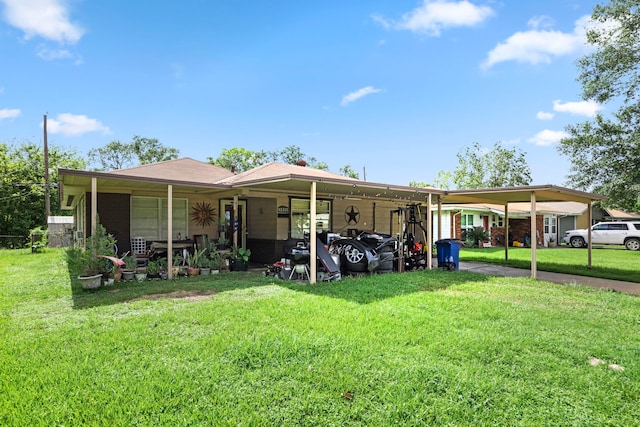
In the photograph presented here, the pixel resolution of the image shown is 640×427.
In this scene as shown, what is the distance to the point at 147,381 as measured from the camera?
3.08 metres

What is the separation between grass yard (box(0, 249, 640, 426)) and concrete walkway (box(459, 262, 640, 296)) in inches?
91.5

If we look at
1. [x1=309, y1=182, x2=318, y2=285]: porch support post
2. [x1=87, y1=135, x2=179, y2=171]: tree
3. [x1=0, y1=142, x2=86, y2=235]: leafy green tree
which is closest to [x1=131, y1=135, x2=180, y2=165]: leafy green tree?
[x1=87, y1=135, x2=179, y2=171]: tree

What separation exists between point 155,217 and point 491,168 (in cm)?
3283

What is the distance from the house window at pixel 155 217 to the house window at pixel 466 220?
1621 centimetres

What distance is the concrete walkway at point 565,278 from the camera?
8203mm

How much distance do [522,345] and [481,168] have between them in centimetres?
3484

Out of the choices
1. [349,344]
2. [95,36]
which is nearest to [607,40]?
[349,344]

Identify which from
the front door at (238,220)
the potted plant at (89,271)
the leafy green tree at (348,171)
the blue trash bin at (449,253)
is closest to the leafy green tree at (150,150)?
→ the leafy green tree at (348,171)

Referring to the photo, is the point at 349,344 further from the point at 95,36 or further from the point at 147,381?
the point at 95,36

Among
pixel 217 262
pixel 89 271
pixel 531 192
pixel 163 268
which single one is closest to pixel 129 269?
pixel 163 268

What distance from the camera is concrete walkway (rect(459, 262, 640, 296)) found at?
26.9 ft

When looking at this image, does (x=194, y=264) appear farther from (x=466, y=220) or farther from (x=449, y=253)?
(x=466, y=220)

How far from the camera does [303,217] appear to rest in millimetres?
11242

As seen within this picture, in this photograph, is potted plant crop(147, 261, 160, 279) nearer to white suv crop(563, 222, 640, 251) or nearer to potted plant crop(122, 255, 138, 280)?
potted plant crop(122, 255, 138, 280)
